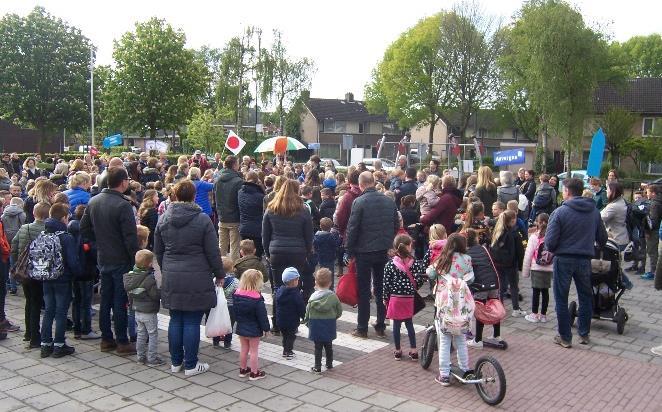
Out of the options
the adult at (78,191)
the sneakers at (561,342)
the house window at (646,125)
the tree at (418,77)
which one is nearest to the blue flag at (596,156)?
the sneakers at (561,342)

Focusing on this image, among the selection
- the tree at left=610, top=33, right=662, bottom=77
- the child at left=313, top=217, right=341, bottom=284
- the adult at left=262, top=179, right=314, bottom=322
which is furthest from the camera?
the tree at left=610, top=33, right=662, bottom=77

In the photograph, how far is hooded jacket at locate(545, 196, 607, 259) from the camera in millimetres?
7406

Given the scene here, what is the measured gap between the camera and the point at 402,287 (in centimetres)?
684

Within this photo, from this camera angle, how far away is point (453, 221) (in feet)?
34.2

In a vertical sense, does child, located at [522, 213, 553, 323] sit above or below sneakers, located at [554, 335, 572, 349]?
above

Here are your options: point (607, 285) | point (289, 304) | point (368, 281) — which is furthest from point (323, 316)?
point (607, 285)

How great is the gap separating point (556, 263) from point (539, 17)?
88.2 feet

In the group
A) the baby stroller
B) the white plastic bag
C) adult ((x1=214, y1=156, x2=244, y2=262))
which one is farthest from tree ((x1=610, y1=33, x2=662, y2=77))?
the white plastic bag

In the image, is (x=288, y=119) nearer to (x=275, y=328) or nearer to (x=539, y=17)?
(x=539, y=17)

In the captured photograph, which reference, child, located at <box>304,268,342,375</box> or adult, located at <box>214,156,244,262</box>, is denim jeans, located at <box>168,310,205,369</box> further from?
adult, located at <box>214,156,244,262</box>

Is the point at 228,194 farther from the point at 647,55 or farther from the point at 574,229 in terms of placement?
the point at 647,55

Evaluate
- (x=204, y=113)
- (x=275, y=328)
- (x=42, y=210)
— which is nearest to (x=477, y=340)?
(x=275, y=328)

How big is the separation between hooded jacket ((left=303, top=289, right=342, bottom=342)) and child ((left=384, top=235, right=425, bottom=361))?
797 millimetres

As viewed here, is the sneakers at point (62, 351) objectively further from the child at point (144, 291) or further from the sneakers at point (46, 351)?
the child at point (144, 291)
